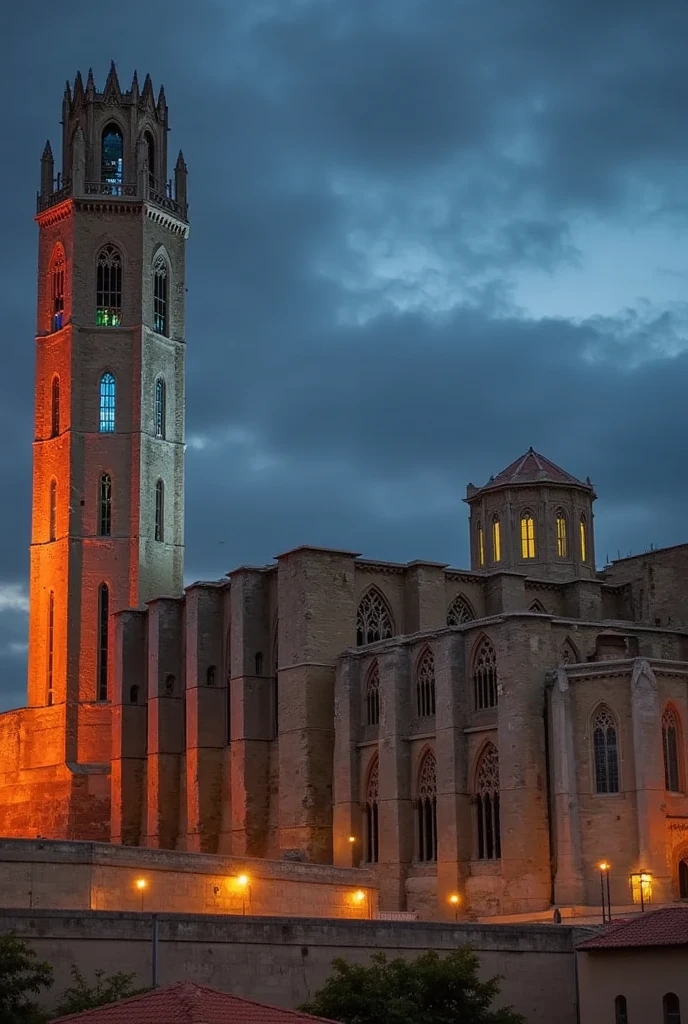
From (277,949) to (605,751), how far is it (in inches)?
776

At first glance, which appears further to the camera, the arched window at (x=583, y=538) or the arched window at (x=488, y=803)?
the arched window at (x=583, y=538)

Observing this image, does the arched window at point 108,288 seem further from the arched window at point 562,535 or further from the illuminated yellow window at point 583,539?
the illuminated yellow window at point 583,539

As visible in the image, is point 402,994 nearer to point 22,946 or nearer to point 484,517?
point 22,946

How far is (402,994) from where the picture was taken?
3269cm

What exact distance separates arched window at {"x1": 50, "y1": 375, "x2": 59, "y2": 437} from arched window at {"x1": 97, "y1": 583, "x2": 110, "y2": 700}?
768cm

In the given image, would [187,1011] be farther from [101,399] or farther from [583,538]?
[101,399]

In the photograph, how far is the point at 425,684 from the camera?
58781mm

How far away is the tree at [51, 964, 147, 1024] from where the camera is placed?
3030cm

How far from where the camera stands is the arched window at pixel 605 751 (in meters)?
51.8

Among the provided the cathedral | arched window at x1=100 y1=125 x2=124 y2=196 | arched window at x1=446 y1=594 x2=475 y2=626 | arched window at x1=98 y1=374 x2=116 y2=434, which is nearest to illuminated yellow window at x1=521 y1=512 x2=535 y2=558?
the cathedral

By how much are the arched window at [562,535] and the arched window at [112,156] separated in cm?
2557

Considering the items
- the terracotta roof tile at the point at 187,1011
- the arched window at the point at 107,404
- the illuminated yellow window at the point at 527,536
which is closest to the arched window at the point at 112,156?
the arched window at the point at 107,404

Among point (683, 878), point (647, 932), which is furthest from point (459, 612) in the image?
point (647, 932)

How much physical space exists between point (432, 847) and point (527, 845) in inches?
220
